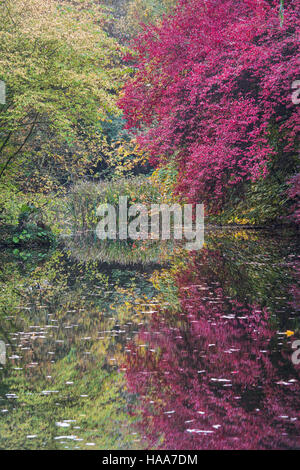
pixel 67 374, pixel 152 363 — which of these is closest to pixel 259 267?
pixel 152 363

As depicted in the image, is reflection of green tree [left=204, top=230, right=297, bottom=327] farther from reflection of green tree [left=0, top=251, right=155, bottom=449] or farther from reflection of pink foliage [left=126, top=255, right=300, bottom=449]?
reflection of green tree [left=0, top=251, right=155, bottom=449]

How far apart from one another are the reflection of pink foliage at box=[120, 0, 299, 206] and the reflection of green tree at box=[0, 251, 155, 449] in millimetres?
8780

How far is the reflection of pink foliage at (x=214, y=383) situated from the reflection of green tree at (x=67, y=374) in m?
0.20

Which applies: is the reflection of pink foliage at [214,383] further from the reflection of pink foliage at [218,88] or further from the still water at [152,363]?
the reflection of pink foliage at [218,88]

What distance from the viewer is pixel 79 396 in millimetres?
4480

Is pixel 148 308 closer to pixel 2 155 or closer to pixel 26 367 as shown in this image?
pixel 26 367

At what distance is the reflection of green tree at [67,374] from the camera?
3775 mm

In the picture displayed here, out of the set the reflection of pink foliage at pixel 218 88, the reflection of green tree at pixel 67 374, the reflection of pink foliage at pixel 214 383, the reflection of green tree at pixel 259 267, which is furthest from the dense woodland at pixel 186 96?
the reflection of pink foliage at pixel 214 383

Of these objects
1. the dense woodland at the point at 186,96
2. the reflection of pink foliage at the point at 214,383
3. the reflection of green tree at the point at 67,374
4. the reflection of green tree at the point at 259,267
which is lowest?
the reflection of green tree at the point at 67,374

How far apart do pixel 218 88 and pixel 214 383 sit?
14.4 metres

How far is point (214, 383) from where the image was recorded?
4.63 meters

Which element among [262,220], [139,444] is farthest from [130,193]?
[139,444]

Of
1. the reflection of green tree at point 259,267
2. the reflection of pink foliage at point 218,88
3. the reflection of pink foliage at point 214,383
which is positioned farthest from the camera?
the reflection of pink foliage at point 218,88
